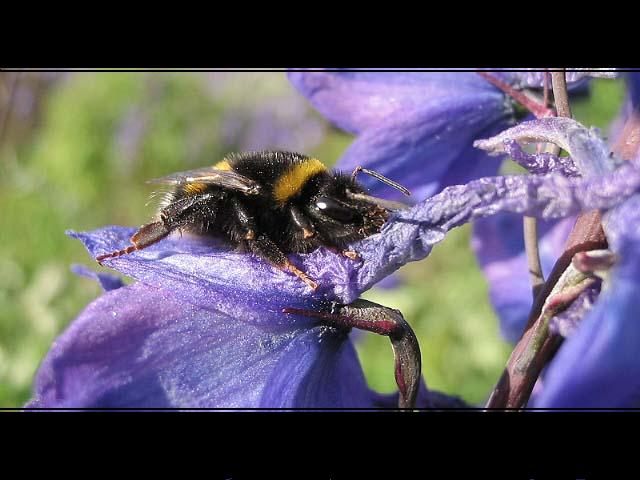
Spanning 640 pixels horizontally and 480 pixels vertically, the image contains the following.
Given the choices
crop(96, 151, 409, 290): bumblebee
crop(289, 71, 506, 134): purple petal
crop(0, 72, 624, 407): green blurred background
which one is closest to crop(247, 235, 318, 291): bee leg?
crop(96, 151, 409, 290): bumblebee

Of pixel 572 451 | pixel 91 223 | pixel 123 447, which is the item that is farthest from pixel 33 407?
pixel 91 223

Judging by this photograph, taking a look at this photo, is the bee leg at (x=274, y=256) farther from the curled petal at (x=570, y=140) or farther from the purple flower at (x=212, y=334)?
the curled petal at (x=570, y=140)

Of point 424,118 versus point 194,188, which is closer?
point 194,188

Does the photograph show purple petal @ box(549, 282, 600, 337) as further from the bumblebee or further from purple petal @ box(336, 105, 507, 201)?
purple petal @ box(336, 105, 507, 201)

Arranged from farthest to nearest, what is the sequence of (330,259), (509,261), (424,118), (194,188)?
(509,261), (424,118), (194,188), (330,259)

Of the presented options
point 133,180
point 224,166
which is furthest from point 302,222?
point 133,180

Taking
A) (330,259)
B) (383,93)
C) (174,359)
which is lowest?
(174,359)

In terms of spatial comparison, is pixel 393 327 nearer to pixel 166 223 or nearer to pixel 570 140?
pixel 570 140

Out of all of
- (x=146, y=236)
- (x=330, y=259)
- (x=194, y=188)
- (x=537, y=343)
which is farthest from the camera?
(x=194, y=188)
